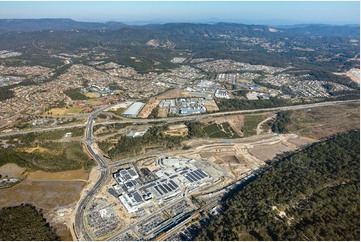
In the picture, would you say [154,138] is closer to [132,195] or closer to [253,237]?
[132,195]

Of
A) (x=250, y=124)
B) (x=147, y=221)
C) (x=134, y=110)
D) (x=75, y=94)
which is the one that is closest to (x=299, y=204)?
(x=147, y=221)

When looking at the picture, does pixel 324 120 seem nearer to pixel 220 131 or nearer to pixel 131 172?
pixel 220 131

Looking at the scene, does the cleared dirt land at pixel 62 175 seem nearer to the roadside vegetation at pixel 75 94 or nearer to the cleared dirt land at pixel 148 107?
the cleared dirt land at pixel 148 107

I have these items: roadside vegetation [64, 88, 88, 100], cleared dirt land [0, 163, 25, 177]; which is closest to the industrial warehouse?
cleared dirt land [0, 163, 25, 177]

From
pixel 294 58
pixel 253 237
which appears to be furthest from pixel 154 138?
pixel 294 58

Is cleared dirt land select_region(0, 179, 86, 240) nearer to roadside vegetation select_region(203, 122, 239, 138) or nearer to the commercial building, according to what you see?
the commercial building

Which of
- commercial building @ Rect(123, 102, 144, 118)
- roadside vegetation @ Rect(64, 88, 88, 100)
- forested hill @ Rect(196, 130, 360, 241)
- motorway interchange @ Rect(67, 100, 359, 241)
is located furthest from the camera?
roadside vegetation @ Rect(64, 88, 88, 100)

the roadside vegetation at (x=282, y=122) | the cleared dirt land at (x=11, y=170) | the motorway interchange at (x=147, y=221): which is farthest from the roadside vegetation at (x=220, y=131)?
the cleared dirt land at (x=11, y=170)
